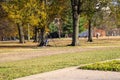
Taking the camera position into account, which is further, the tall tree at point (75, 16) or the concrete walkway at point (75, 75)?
the tall tree at point (75, 16)

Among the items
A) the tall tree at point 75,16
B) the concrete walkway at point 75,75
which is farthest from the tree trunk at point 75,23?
the concrete walkway at point 75,75

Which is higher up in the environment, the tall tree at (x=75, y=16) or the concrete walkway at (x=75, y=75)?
the tall tree at (x=75, y=16)

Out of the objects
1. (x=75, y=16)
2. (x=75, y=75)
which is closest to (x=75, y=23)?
(x=75, y=16)

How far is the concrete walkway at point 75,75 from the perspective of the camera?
13.0m

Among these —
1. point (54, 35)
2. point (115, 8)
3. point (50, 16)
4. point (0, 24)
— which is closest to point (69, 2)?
point (50, 16)

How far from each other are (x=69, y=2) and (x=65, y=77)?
1259 inches

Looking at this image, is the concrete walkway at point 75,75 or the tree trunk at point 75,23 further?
the tree trunk at point 75,23

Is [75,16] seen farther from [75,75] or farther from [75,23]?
[75,75]

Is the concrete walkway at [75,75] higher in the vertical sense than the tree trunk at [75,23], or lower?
lower

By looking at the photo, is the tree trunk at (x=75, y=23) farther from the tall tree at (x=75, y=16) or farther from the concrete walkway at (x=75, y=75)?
the concrete walkway at (x=75, y=75)

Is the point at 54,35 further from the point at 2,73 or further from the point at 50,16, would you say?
the point at 2,73

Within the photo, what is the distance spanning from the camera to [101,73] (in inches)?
558

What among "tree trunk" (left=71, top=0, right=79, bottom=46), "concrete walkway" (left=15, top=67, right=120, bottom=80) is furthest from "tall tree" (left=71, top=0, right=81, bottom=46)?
"concrete walkway" (left=15, top=67, right=120, bottom=80)

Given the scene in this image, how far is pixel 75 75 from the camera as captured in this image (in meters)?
13.8
